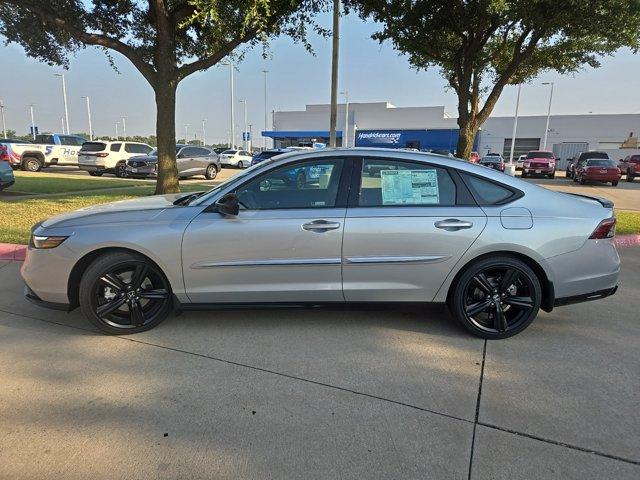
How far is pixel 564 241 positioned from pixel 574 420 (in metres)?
1.54

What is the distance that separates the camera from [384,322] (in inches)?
167

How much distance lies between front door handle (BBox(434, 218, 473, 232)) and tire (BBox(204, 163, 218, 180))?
Result: 19047 millimetres

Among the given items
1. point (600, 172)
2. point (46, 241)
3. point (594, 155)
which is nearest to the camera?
point (46, 241)

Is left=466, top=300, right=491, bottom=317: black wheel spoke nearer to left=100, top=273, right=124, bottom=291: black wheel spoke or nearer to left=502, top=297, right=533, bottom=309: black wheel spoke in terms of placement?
left=502, top=297, right=533, bottom=309: black wheel spoke

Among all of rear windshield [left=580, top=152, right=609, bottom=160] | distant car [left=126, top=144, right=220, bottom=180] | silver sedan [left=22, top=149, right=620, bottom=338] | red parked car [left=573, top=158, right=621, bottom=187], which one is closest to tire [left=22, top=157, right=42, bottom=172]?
distant car [left=126, top=144, right=220, bottom=180]

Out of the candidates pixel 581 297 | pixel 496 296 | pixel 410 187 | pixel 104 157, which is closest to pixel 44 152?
pixel 104 157

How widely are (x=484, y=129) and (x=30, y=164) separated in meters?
53.2

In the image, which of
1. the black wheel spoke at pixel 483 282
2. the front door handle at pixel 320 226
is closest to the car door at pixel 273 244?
the front door handle at pixel 320 226

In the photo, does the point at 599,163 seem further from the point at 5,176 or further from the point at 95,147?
the point at 5,176

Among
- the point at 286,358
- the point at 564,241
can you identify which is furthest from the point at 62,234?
the point at 564,241

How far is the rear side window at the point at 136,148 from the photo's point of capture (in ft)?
70.9

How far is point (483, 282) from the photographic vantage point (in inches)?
151

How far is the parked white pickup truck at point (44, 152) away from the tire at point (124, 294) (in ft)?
69.5

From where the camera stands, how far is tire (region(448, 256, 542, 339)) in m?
3.80
